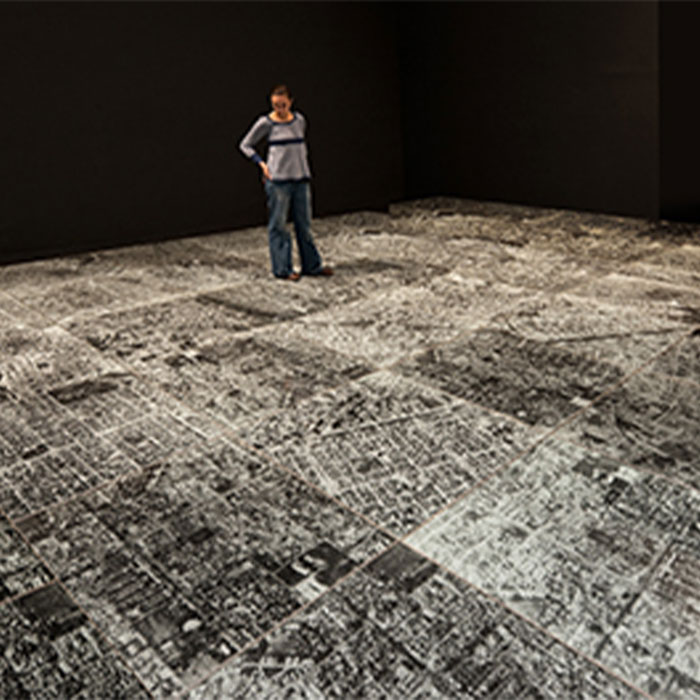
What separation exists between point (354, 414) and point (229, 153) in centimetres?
674

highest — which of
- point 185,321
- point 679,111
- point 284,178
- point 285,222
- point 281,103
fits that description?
point 281,103

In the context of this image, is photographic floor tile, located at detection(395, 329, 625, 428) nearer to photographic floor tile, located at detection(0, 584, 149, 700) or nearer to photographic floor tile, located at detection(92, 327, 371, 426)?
photographic floor tile, located at detection(92, 327, 371, 426)

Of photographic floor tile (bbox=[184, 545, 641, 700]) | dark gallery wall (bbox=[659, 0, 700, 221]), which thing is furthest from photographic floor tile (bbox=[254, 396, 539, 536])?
dark gallery wall (bbox=[659, 0, 700, 221])

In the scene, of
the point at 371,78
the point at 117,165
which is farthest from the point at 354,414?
the point at 371,78

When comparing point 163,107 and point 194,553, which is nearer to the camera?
point 194,553

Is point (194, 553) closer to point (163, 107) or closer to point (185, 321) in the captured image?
point (185, 321)

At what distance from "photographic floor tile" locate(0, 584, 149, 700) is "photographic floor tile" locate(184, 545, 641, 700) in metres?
0.27

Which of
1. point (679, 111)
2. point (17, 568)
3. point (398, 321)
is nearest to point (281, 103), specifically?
Result: point (398, 321)

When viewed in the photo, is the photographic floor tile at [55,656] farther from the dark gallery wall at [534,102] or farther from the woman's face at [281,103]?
the dark gallery wall at [534,102]

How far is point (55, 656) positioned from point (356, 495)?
137cm

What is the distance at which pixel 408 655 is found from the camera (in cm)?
248

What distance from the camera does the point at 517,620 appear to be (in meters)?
2.61

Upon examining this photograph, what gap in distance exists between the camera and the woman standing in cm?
691

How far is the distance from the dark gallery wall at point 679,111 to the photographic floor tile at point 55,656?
8.49 meters
